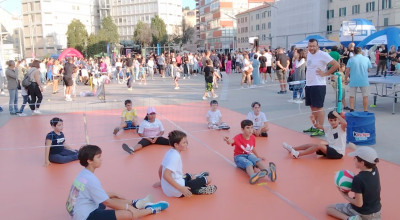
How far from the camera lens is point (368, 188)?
12.6 ft

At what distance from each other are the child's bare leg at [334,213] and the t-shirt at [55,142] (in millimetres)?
5063

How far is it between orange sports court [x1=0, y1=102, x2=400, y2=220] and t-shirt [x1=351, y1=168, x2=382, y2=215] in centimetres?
57

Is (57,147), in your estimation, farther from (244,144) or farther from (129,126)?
(244,144)

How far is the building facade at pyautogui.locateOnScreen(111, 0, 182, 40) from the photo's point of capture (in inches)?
4181

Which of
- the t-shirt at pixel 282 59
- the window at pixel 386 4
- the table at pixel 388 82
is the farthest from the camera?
the window at pixel 386 4

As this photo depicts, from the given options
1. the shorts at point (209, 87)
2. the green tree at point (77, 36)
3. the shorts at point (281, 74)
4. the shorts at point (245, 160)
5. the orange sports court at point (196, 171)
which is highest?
the green tree at point (77, 36)

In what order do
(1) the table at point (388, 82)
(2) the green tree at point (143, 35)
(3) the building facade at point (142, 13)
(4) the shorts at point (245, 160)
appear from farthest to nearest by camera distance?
(3) the building facade at point (142, 13) → (2) the green tree at point (143, 35) → (1) the table at point (388, 82) → (4) the shorts at point (245, 160)

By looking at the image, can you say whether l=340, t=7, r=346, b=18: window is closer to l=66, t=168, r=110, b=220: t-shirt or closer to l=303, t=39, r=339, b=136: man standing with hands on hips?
l=303, t=39, r=339, b=136: man standing with hands on hips

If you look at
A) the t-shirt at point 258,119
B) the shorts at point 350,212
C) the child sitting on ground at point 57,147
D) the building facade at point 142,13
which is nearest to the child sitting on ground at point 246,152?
the shorts at point 350,212

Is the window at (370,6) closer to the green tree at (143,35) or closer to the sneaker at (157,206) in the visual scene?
the green tree at (143,35)

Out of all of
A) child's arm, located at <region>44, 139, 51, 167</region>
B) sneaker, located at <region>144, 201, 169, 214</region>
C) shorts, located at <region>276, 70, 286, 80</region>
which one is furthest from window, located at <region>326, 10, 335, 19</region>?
sneaker, located at <region>144, 201, 169, 214</region>

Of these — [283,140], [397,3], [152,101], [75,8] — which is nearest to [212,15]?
[75,8]

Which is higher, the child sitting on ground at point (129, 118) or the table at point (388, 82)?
the table at point (388, 82)

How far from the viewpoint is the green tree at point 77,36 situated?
7838 cm
